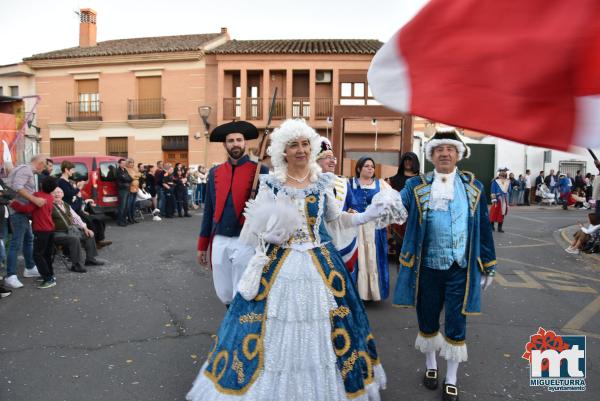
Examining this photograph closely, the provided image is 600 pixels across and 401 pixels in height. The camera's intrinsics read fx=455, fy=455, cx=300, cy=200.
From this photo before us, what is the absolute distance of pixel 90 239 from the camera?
781 centimetres

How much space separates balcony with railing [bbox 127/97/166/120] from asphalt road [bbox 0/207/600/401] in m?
19.1

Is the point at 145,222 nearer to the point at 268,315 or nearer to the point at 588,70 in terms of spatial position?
the point at 268,315

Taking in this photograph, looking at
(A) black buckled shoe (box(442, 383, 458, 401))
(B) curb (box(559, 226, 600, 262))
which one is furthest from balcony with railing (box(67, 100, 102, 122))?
(A) black buckled shoe (box(442, 383, 458, 401))

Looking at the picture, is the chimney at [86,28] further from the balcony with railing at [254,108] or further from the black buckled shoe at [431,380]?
the black buckled shoe at [431,380]

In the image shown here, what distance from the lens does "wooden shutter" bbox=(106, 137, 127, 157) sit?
2628 centimetres

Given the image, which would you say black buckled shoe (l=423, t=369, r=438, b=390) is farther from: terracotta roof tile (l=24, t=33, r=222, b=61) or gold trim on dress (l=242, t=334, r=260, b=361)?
terracotta roof tile (l=24, t=33, r=222, b=61)

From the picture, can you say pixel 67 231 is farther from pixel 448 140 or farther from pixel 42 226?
pixel 448 140

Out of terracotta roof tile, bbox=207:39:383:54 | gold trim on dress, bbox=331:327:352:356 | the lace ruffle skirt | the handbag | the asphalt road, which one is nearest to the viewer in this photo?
the lace ruffle skirt

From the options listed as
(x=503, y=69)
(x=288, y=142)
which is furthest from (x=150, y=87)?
(x=503, y=69)

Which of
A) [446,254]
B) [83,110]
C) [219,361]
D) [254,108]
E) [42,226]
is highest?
[254,108]

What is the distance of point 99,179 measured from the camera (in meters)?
12.3

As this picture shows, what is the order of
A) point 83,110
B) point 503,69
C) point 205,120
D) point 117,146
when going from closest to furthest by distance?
point 503,69, point 205,120, point 117,146, point 83,110

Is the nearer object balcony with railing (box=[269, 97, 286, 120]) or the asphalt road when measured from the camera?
the asphalt road

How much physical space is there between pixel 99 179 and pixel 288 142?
34.5 feet
